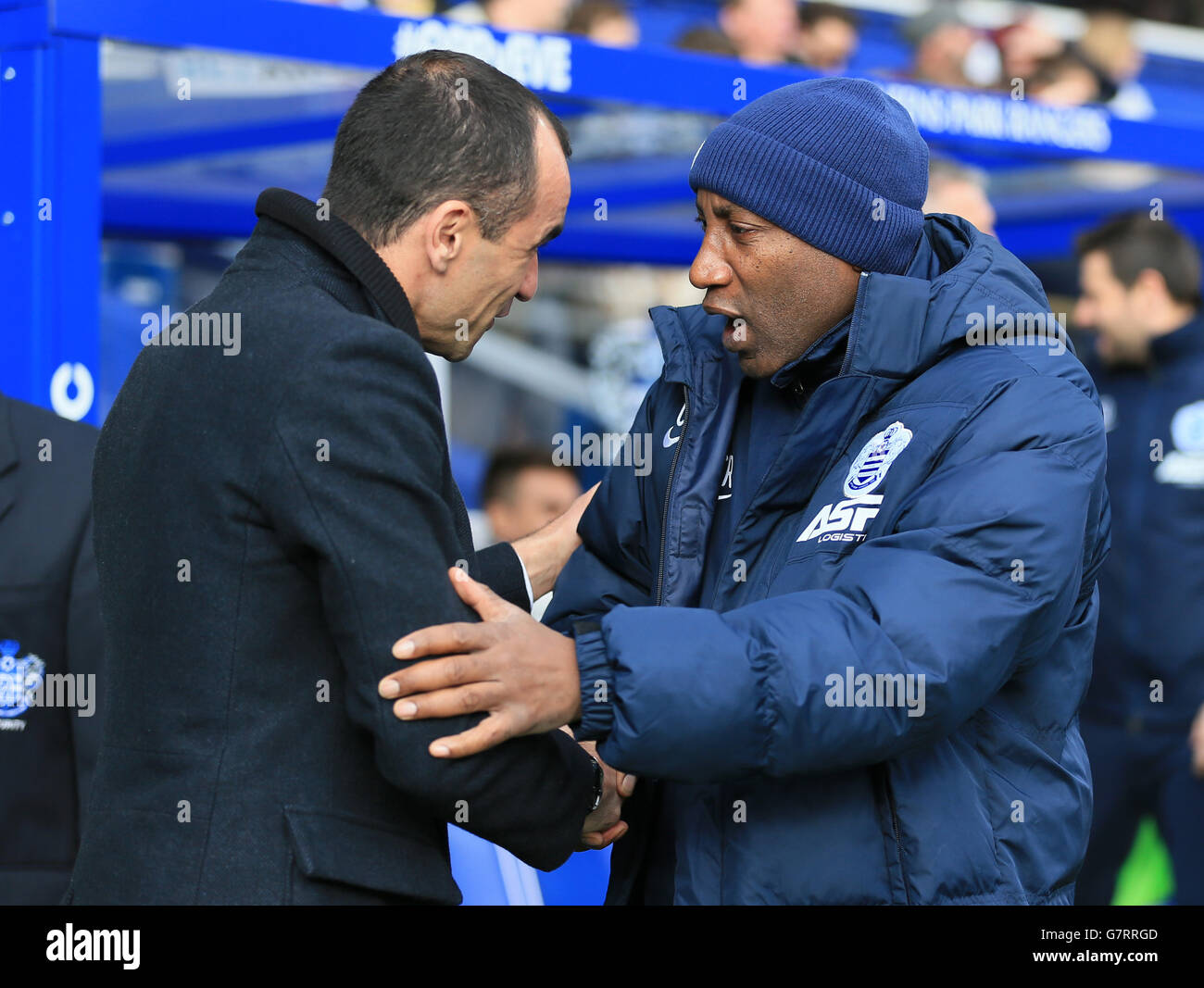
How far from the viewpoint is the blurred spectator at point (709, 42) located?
5262mm

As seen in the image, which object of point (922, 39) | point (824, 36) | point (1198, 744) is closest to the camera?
point (1198, 744)

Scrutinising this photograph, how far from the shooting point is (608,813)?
2104 millimetres

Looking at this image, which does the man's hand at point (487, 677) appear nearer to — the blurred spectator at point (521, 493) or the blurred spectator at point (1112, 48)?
the blurred spectator at point (521, 493)

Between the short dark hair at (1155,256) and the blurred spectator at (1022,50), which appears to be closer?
the short dark hair at (1155,256)

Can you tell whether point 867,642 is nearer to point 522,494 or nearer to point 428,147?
point 428,147

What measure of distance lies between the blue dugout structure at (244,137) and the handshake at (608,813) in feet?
3.69

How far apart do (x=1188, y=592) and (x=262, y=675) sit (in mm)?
3475

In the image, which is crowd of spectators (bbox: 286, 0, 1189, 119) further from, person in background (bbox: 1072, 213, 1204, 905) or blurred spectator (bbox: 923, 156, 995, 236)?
person in background (bbox: 1072, 213, 1204, 905)

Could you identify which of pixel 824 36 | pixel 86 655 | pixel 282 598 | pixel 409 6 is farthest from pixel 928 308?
pixel 824 36

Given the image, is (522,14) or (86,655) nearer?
(86,655)

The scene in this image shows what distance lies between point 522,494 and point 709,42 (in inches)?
68.8

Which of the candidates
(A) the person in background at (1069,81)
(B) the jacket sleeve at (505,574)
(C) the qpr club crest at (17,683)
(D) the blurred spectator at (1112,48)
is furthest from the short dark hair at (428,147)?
(D) the blurred spectator at (1112,48)

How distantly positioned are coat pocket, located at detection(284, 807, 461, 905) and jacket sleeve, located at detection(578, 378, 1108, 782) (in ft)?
0.87

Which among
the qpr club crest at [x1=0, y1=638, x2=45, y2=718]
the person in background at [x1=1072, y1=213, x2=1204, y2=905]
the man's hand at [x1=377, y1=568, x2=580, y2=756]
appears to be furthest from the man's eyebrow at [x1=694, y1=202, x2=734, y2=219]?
the person in background at [x1=1072, y1=213, x2=1204, y2=905]
